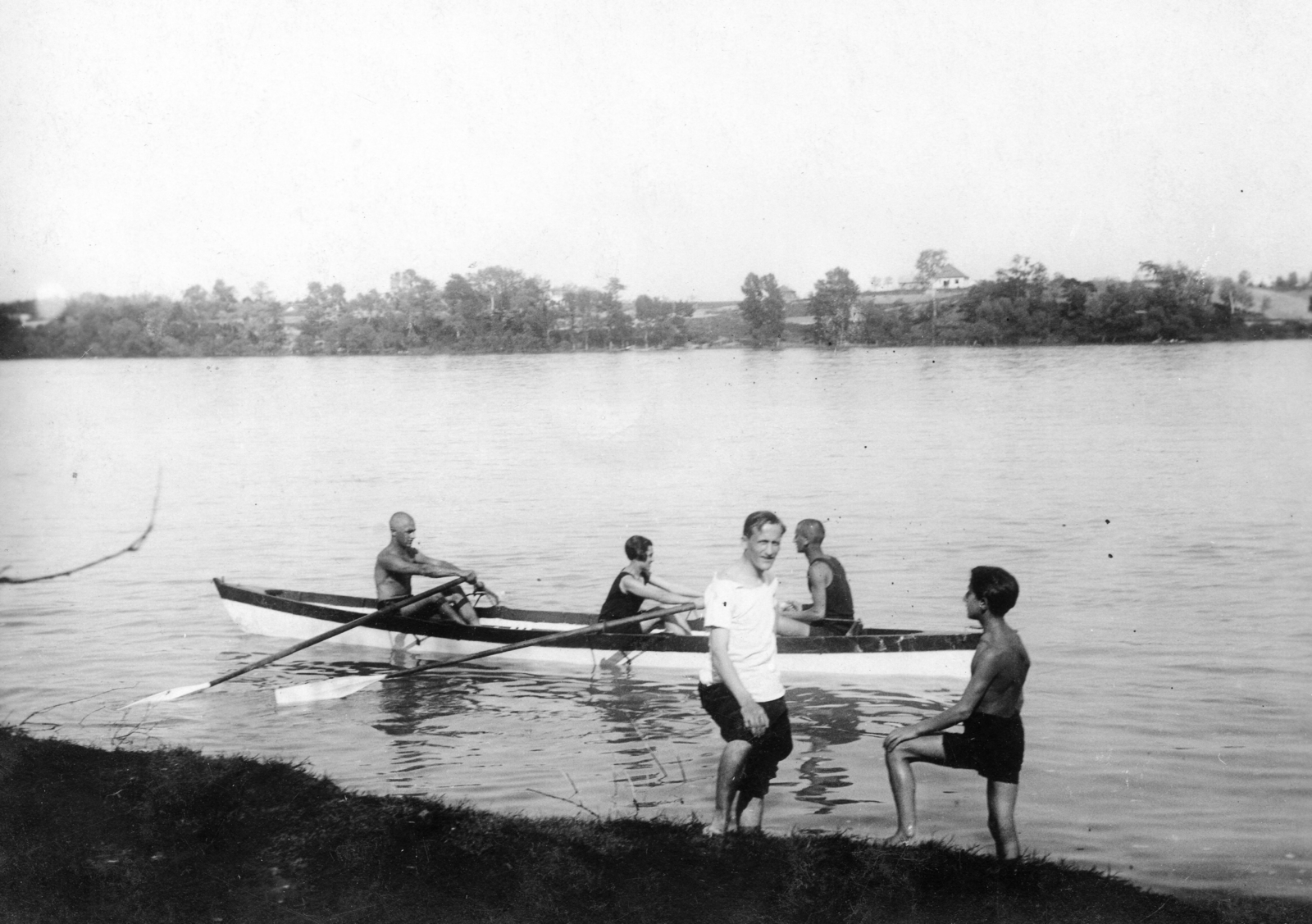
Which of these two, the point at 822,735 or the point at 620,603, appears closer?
the point at 822,735

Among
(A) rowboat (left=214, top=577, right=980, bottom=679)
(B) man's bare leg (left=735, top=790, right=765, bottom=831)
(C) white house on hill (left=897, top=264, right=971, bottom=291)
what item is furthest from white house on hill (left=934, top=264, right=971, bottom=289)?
(B) man's bare leg (left=735, top=790, right=765, bottom=831)

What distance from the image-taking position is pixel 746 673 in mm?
6496

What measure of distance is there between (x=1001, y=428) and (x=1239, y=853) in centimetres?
3515

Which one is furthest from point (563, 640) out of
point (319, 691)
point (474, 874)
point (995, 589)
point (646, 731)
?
point (995, 589)

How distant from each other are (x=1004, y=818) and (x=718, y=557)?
16830 mm

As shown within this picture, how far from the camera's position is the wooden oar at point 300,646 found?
12.6 metres

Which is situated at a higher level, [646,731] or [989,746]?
[989,746]

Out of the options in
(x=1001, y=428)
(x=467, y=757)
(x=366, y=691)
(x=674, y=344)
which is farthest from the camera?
(x=674, y=344)

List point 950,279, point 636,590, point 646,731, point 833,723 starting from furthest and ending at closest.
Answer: point 950,279 → point 636,590 → point 833,723 → point 646,731

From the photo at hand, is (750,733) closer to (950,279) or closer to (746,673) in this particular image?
(746,673)

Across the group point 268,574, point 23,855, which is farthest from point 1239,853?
point 268,574

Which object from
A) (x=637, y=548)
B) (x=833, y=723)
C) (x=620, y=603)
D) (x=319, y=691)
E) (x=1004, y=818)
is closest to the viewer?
(x=1004, y=818)

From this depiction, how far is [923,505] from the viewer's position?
94.5 ft

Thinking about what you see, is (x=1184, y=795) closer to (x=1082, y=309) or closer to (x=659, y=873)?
(x=659, y=873)
